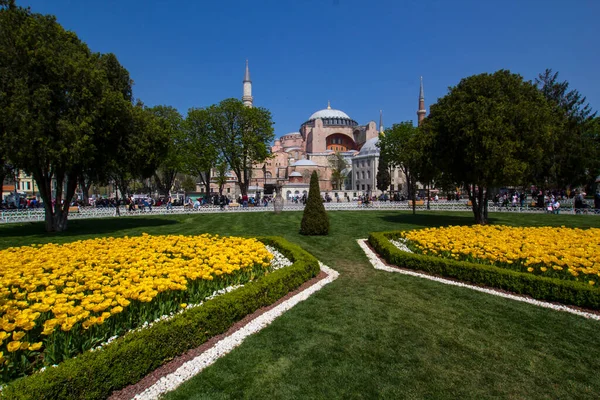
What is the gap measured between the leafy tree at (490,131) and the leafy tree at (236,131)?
70.2 ft

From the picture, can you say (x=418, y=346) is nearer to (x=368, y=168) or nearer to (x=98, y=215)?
(x=98, y=215)

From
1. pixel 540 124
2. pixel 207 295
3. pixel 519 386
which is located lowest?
pixel 519 386

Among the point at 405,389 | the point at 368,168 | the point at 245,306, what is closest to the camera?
the point at 405,389

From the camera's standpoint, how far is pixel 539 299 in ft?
21.4

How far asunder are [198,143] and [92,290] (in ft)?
99.7

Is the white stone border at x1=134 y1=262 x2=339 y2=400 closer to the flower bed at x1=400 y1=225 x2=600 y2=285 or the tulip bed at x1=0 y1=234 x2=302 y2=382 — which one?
the tulip bed at x1=0 y1=234 x2=302 y2=382

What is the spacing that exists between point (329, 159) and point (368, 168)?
9061 millimetres

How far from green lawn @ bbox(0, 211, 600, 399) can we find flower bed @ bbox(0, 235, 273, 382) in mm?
1367

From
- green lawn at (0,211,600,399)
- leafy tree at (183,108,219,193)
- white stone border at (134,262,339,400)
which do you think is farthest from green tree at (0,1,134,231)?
leafy tree at (183,108,219,193)

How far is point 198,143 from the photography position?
112 ft

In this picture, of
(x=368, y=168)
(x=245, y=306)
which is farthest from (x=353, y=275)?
(x=368, y=168)

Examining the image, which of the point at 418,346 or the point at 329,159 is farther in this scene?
the point at 329,159

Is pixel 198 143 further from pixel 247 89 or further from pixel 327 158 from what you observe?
pixel 327 158

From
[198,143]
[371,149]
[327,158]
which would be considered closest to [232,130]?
[198,143]
